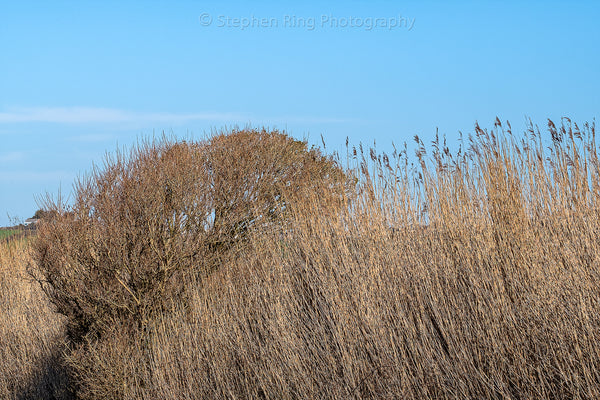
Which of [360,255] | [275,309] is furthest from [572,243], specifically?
[275,309]

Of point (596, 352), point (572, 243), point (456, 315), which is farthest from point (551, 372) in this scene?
point (572, 243)

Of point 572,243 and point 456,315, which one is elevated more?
point 572,243

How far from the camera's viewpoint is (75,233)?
660 centimetres

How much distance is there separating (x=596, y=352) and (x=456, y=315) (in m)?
1.20

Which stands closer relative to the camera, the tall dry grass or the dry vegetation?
the dry vegetation

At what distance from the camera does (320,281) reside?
6.42 metres

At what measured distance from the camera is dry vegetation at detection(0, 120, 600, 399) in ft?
14.6

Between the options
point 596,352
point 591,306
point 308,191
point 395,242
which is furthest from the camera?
point 308,191

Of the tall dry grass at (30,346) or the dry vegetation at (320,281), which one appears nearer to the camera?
the dry vegetation at (320,281)

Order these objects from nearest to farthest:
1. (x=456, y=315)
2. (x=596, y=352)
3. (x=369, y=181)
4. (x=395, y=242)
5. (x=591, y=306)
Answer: (x=596, y=352)
(x=591, y=306)
(x=456, y=315)
(x=395, y=242)
(x=369, y=181)

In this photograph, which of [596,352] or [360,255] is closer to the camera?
[596,352]

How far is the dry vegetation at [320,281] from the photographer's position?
445 centimetres

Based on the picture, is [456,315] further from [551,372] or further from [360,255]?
[360,255]

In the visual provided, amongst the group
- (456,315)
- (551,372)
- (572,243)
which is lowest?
(551,372)
